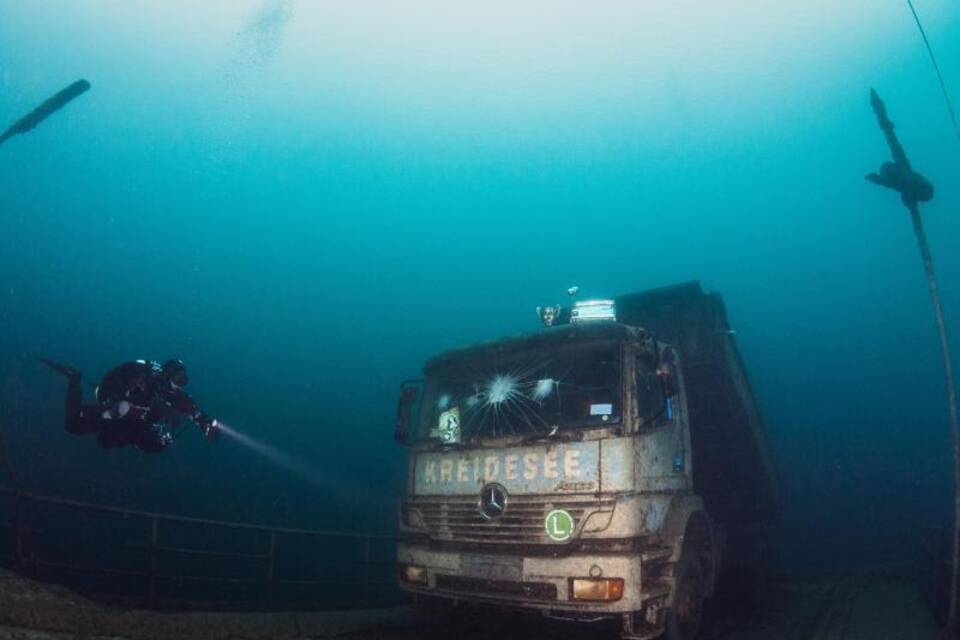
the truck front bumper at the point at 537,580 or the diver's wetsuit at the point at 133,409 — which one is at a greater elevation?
the diver's wetsuit at the point at 133,409

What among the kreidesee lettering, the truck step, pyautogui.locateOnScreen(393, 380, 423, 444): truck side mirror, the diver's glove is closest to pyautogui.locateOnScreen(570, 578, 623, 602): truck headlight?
the truck step

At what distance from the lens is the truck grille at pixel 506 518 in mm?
4883

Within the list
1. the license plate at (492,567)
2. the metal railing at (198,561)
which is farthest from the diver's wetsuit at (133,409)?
the metal railing at (198,561)

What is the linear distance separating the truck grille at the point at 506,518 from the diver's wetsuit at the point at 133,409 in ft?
8.79

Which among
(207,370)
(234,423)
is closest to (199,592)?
(234,423)

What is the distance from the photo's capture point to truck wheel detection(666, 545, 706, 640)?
5.13 metres

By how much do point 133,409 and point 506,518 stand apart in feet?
13.0

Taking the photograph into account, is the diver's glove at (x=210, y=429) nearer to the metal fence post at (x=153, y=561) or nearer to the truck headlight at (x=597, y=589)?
the metal fence post at (x=153, y=561)

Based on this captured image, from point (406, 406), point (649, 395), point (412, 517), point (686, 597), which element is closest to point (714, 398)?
point (649, 395)

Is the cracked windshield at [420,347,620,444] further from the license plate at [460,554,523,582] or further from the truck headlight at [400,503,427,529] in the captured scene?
the license plate at [460,554,523,582]

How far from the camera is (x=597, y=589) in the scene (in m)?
4.58

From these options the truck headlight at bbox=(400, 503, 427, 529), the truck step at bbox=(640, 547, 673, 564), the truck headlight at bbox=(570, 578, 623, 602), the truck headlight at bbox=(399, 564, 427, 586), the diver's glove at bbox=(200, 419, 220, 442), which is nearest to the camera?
the truck headlight at bbox=(570, 578, 623, 602)

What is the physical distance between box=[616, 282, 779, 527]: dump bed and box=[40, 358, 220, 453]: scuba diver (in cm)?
524

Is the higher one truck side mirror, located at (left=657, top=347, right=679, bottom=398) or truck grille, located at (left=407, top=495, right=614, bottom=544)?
truck side mirror, located at (left=657, top=347, right=679, bottom=398)
